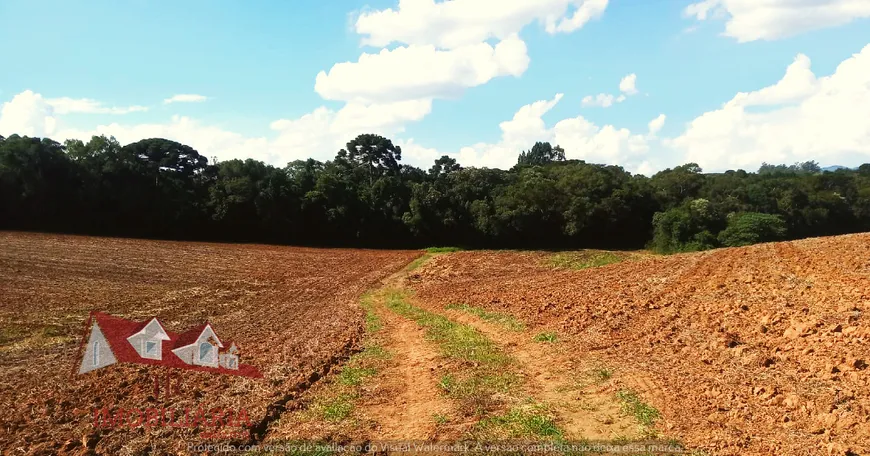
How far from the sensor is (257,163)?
5969cm

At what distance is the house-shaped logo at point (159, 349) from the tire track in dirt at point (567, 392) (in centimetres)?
569

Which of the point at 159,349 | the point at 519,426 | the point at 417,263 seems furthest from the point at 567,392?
the point at 417,263

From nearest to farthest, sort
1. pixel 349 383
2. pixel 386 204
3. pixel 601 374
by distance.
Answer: pixel 601 374
pixel 349 383
pixel 386 204

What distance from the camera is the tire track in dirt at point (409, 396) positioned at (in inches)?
289

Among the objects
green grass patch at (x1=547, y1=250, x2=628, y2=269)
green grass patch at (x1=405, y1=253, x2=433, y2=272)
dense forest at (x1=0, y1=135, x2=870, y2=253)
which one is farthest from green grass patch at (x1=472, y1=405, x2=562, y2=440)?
dense forest at (x1=0, y1=135, x2=870, y2=253)

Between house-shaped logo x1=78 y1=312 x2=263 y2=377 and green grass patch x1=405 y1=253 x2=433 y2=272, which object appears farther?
green grass patch x1=405 y1=253 x2=433 y2=272

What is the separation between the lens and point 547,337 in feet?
41.3

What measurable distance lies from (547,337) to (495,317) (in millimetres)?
3429

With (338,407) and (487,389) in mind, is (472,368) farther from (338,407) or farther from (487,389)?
(338,407)

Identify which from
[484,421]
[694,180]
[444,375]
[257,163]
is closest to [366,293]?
[444,375]

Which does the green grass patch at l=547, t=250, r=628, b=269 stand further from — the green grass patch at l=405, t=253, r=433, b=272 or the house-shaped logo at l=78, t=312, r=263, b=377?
the house-shaped logo at l=78, t=312, r=263, b=377

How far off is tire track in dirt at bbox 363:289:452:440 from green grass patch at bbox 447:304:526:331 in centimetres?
268

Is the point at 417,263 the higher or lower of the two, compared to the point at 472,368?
higher

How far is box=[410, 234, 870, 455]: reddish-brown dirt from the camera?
22.1 ft
